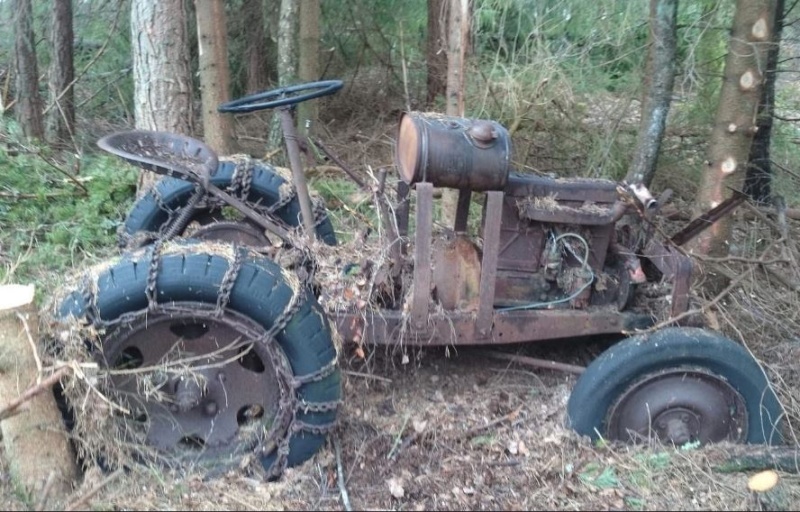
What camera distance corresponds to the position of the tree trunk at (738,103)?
4.44 m

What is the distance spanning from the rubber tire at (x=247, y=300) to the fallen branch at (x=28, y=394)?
285 millimetres

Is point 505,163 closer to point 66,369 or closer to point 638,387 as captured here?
point 638,387

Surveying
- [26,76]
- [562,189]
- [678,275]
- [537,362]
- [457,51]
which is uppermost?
[457,51]

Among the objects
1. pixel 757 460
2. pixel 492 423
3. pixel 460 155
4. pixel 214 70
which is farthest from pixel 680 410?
pixel 214 70

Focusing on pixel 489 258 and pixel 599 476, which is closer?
pixel 599 476

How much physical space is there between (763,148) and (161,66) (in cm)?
501

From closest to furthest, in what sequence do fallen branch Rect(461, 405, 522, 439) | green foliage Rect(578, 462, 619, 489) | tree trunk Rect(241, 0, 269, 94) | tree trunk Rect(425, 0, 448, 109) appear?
green foliage Rect(578, 462, 619, 489) → fallen branch Rect(461, 405, 522, 439) → tree trunk Rect(425, 0, 448, 109) → tree trunk Rect(241, 0, 269, 94)

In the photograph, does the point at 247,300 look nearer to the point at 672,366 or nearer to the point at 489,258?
the point at 489,258

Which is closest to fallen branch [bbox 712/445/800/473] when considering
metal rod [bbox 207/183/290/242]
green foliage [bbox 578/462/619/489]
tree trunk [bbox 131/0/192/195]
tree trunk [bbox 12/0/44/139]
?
green foliage [bbox 578/462/619/489]

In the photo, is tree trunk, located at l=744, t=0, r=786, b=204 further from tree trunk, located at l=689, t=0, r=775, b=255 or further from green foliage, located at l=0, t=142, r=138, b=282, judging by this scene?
green foliage, located at l=0, t=142, r=138, b=282

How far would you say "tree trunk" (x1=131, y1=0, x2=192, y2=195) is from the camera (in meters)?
5.64

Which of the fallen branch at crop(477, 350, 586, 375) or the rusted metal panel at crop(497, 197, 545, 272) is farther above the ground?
the rusted metal panel at crop(497, 197, 545, 272)

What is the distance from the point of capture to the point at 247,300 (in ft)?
9.55

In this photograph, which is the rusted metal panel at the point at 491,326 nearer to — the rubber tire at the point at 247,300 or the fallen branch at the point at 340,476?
the rubber tire at the point at 247,300
